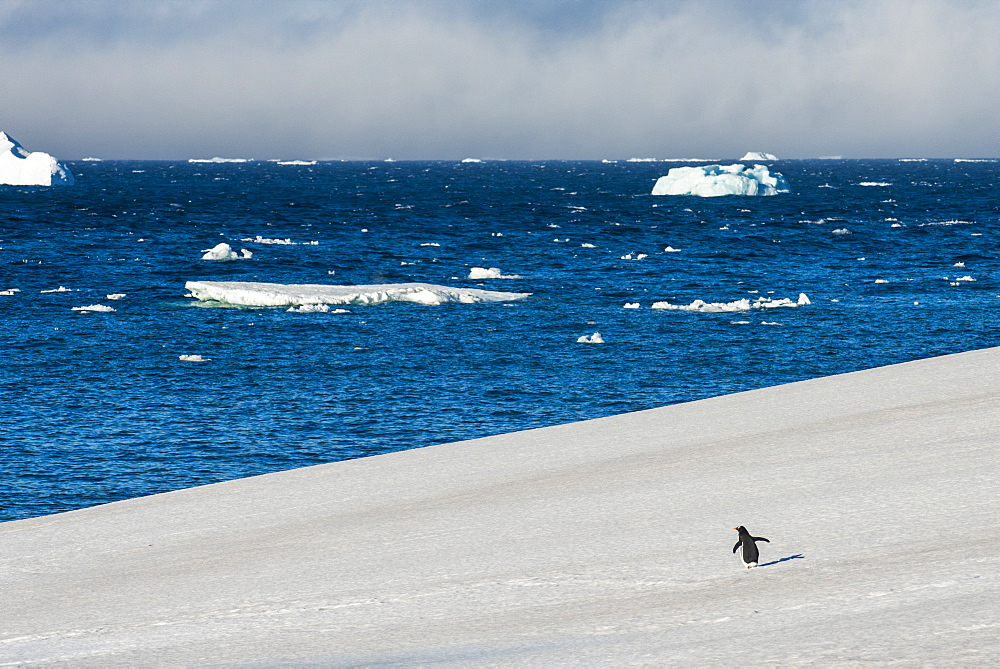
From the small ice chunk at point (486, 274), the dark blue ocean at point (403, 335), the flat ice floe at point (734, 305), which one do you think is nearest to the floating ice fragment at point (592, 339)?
the dark blue ocean at point (403, 335)

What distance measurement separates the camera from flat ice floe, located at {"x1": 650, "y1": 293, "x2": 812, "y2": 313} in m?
35.4

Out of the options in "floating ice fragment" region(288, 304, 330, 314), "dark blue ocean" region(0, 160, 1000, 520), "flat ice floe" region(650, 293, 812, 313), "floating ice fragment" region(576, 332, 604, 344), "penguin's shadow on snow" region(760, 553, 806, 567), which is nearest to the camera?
"penguin's shadow on snow" region(760, 553, 806, 567)

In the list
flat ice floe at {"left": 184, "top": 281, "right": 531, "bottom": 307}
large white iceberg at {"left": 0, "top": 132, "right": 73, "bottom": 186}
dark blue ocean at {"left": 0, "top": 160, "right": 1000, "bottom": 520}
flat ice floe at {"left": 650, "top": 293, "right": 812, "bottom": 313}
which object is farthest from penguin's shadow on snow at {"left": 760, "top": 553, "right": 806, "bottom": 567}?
large white iceberg at {"left": 0, "top": 132, "right": 73, "bottom": 186}

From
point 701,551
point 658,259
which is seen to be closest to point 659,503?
point 701,551

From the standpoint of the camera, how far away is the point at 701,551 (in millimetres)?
8852

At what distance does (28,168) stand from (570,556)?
424ft

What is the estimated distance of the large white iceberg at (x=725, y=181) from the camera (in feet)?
323

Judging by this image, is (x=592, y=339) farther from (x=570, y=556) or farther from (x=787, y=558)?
(x=787, y=558)

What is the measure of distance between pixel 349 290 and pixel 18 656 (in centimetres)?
2956

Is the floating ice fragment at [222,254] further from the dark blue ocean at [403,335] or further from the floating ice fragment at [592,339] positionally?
the floating ice fragment at [592,339]

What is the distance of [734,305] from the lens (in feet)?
117

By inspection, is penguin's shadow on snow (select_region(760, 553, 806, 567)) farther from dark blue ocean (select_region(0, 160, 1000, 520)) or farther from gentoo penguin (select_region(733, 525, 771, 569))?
dark blue ocean (select_region(0, 160, 1000, 520))

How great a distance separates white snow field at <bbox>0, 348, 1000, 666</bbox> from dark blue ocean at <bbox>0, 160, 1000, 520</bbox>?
6057mm

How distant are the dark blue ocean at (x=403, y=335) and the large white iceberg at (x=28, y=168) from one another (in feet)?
201
